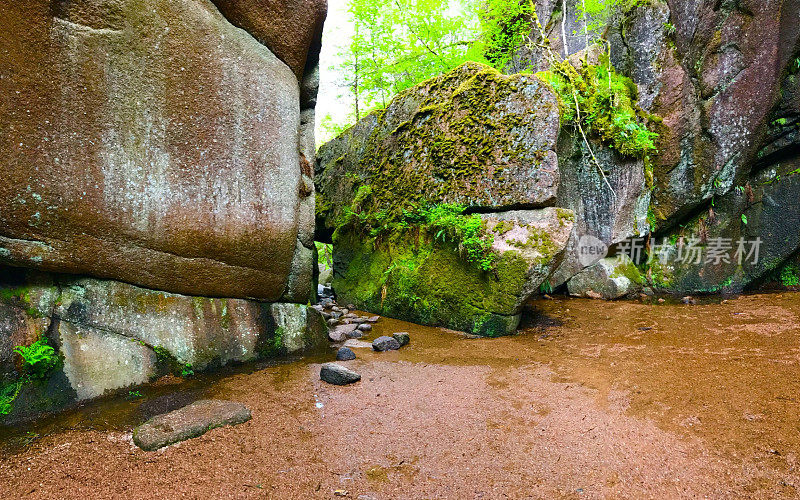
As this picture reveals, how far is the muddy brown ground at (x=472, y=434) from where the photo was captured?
5.85ft

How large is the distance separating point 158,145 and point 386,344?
2772mm

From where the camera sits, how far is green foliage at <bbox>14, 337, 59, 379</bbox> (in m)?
2.45

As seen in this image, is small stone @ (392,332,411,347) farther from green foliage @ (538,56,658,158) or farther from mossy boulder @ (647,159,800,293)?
mossy boulder @ (647,159,800,293)

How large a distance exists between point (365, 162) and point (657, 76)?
19.0 ft

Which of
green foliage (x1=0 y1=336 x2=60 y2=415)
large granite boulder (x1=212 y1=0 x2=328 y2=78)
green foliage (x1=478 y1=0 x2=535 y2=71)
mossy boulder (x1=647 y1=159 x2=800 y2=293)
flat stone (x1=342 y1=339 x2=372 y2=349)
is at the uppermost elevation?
green foliage (x1=478 y1=0 x2=535 y2=71)

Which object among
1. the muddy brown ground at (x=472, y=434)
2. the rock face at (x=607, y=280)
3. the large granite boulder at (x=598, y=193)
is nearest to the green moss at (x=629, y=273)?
the rock face at (x=607, y=280)

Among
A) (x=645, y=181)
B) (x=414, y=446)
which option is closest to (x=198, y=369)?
(x=414, y=446)

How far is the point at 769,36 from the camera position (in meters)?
6.30

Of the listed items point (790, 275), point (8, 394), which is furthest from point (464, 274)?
point (790, 275)

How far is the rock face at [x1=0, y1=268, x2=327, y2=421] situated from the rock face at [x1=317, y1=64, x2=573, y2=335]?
2.38 metres

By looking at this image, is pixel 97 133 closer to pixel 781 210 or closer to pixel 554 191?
pixel 554 191

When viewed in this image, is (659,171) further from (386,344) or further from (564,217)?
(386,344)

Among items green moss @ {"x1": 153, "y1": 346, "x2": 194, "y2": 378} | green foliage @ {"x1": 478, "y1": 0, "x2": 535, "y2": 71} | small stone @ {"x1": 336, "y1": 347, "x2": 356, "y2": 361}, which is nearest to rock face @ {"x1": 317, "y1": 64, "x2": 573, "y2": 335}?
small stone @ {"x1": 336, "y1": 347, "x2": 356, "y2": 361}

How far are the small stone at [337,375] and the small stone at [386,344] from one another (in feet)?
3.11
